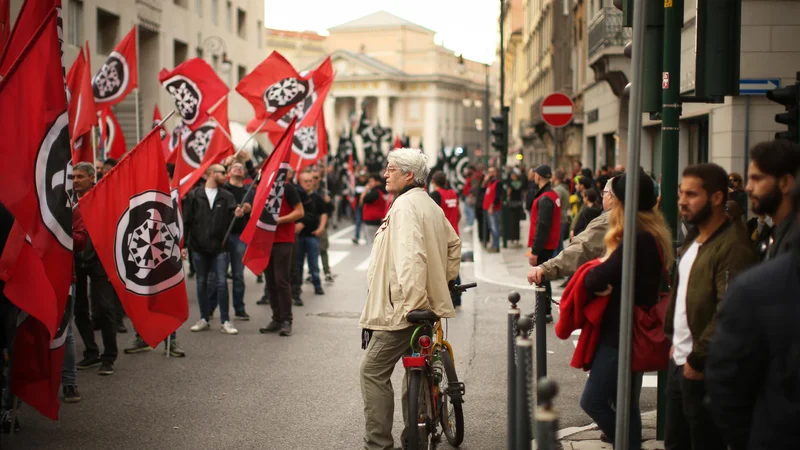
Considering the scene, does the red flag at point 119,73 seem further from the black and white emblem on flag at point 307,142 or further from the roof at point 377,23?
the roof at point 377,23

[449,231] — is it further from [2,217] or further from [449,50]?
[449,50]

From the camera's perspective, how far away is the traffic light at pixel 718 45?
5949 millimetres

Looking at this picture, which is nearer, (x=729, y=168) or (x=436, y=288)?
(x=436, y=288)

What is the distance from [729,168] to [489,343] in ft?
21.4

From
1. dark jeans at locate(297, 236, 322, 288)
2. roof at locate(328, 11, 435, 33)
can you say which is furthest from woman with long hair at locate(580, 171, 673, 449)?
roof at locate(328, 11, 435, 33)

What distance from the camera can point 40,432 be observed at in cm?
680

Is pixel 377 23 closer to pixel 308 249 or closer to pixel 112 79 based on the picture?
pixel 112 79

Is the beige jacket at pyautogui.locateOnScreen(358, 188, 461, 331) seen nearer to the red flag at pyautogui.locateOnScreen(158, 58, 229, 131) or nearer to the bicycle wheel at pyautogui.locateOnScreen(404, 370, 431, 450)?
the bicycle wheel at pyautogui.locateOnScreen(404, 370, 431, 450)

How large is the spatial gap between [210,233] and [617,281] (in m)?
6.78

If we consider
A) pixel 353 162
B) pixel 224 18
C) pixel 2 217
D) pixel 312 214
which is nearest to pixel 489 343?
pixel 312 214

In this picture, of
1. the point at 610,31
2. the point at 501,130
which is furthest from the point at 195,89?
the point at 610,31

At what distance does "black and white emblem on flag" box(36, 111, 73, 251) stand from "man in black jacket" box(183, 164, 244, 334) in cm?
434

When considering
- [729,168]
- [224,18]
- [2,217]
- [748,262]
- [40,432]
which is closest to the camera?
[748,262]

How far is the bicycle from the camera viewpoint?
5652mm
